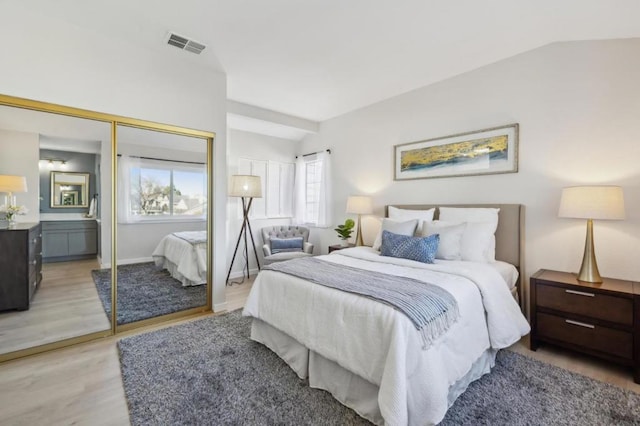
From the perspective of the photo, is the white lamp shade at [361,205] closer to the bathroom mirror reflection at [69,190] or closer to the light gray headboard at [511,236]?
the light gray headboard at [511,236]

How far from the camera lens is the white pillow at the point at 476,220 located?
2.78 meters

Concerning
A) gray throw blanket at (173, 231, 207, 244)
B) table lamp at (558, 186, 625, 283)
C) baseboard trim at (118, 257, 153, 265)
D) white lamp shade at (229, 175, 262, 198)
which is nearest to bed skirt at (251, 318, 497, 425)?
table lamp at (558, 186, 625, 283)

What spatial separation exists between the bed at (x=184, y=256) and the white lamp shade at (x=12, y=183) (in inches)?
46.5

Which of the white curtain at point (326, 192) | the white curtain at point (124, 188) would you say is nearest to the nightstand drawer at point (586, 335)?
the white curtain at point (326, 192)

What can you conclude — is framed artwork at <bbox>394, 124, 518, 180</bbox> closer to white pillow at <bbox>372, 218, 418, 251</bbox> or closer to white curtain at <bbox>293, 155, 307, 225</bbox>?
white pillow at <bbox>372, 218, 418, 251</bbox>

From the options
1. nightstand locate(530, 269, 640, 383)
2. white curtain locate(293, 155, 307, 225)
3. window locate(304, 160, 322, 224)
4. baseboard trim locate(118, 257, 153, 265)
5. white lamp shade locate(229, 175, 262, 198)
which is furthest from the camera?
white curtain locate(293, 155, 307, 225)

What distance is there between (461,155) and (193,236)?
3.26m

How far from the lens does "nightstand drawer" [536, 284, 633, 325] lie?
2.09 meters

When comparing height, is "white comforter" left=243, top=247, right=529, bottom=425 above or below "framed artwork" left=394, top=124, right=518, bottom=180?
below

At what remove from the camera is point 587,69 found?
2574 millimetres

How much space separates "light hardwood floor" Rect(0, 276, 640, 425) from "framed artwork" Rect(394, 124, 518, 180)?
1.79 meters

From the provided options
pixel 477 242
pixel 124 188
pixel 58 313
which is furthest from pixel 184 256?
pixel 477 242

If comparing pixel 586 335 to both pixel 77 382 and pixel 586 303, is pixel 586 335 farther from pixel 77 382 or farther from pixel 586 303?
pixel 77 382

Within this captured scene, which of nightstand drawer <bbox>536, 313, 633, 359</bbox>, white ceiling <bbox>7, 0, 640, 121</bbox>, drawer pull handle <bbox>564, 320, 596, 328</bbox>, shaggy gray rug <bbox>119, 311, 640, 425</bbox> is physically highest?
white ceiling <bbox>7, 0, 640, 121</bbox>
